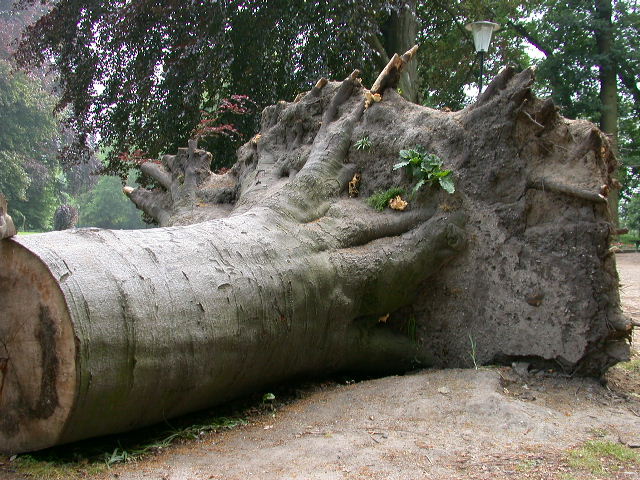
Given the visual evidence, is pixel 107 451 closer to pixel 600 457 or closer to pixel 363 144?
pixel 600 457

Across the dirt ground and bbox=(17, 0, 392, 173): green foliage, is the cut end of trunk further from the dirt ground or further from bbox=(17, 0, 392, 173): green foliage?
bbox=(17, 0, 392, 173): green foliage

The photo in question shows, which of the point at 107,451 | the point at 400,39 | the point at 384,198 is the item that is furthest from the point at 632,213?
the point at 107,451

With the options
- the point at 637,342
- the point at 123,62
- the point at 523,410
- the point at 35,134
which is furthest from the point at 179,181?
the point at 35,134

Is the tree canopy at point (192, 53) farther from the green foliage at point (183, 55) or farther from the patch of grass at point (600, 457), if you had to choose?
the patch of grass at point (600, 457)

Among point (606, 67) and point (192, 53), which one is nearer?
point (192, 53)

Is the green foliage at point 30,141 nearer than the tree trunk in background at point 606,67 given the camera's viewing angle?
No

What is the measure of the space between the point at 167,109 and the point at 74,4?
265 cm

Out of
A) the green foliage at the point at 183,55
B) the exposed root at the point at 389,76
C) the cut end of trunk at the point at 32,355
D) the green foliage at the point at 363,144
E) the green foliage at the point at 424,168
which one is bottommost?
the cut end of trunk at the point at 32,355

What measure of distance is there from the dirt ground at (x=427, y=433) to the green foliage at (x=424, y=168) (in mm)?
1373

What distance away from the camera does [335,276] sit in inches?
145

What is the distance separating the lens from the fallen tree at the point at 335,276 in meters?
2.51

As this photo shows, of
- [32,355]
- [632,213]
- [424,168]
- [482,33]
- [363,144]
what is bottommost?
[632,213]

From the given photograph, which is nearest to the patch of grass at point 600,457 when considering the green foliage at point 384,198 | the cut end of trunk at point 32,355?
the cut end of trunk at point 32,355

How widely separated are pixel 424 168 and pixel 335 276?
1.25 meters
